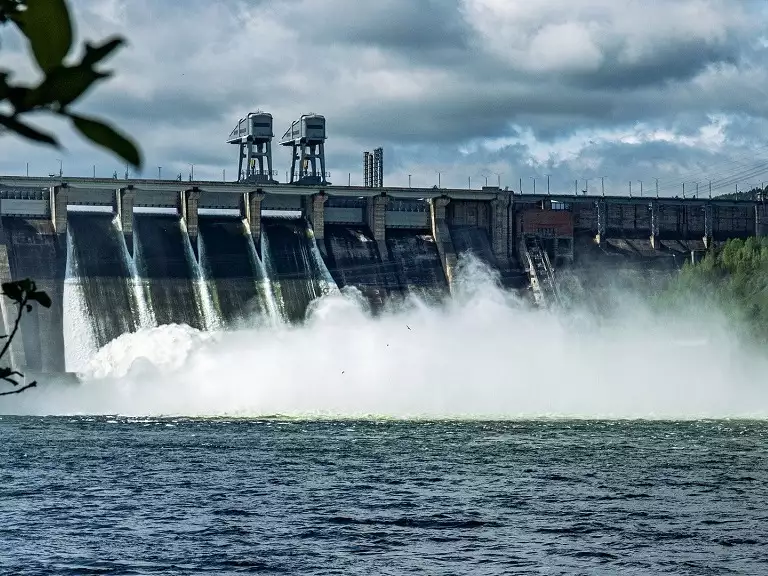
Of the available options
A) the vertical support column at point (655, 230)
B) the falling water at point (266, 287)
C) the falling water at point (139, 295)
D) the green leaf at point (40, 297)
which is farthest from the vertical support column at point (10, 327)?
the green leaf at point (40, 297)

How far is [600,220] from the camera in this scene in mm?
109938

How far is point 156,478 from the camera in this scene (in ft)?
148

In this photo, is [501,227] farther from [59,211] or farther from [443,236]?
[59,211]

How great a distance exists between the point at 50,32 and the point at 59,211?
85024 mm

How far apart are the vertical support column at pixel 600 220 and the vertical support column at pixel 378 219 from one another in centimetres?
2036

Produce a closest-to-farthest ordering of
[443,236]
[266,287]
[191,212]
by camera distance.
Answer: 1. [266,287]
2. [191,212]
3. [443,236]

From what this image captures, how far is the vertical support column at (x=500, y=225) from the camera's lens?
103125 mm

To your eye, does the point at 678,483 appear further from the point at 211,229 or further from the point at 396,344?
the point at 211,229

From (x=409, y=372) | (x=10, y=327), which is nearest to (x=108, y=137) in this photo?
(x=10, y=327)

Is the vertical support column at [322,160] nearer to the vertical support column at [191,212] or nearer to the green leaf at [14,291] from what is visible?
the vertical support column at [191,212]

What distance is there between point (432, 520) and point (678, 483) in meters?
11.5

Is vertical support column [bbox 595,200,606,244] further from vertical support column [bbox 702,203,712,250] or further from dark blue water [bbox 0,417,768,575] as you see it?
dark blue water [bbox 0,417,768,575]

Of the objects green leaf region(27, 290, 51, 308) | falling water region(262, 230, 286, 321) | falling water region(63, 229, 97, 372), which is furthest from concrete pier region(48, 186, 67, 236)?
green leaf region(27, 290, 51, 308)

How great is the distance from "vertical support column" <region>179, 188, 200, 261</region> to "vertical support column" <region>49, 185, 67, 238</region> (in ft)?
26.8
